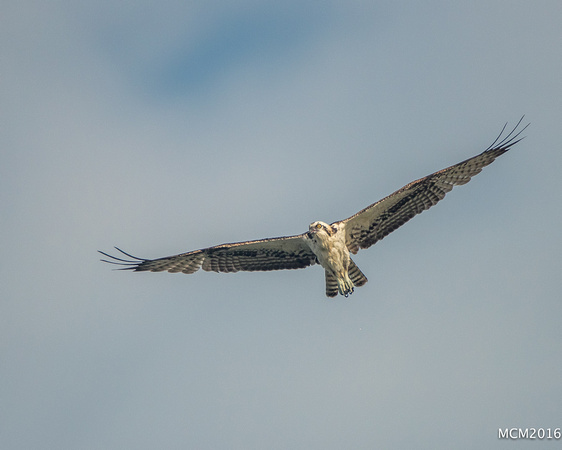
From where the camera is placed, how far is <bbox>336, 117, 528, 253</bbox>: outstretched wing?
12914mm

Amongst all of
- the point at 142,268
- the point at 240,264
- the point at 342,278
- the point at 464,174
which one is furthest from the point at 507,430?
the point at 142,268

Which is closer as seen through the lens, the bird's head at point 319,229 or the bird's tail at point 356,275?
the bird's head at point 319,229

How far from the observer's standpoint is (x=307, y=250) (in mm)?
13625

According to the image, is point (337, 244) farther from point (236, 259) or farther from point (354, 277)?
point (236, 259)

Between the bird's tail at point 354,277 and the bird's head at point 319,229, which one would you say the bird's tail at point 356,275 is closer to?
the bird's tail at point 354,277

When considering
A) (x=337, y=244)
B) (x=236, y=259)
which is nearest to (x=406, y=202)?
(x=337, y=244)

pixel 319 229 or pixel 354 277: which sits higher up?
pixel 319 229

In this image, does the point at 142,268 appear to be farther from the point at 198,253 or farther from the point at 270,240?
the point at 270,240

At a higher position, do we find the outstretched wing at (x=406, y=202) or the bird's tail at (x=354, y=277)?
the outstretched wing at (x=406, y=202)

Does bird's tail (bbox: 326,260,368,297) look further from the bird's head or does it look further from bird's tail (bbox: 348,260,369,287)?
the bird's head

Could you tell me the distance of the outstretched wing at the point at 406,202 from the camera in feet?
42.4

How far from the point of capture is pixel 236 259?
14.0 metres

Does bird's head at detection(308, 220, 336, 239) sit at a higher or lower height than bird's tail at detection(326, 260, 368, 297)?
higher

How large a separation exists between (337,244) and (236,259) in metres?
2.38
